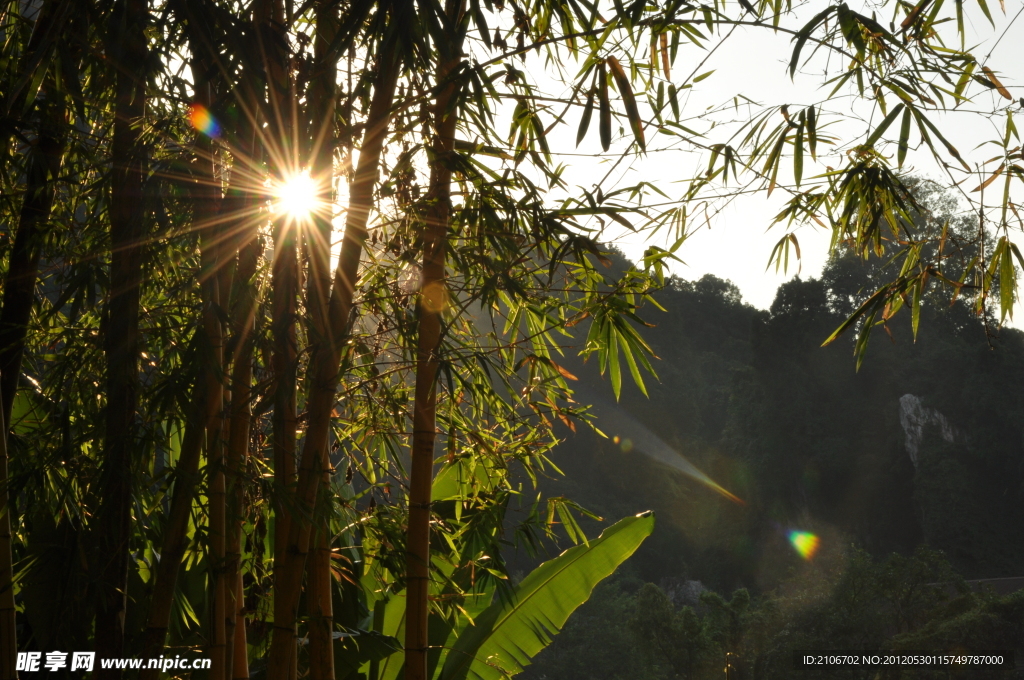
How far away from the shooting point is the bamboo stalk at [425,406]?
1.44m

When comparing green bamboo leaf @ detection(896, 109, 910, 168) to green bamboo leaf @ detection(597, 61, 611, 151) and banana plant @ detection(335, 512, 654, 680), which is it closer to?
green bamboo leaf @ detection(597, 61, 611, 151)

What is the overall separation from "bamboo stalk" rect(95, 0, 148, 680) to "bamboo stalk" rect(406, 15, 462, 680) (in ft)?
1.60

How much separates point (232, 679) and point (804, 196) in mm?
1485

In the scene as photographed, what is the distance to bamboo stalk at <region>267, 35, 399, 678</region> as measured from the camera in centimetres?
131

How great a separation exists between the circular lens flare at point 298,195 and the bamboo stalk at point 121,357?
0.26 meters

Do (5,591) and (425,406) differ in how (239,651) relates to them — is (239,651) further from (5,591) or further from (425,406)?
(425,406)

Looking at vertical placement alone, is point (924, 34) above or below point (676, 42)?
below

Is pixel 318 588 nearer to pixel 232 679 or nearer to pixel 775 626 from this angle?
pixel 232 679

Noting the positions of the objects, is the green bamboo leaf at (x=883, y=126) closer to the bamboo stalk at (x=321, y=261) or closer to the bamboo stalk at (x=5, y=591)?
the bamboo stalk at (x=321, y=261)

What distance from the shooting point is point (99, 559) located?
1.38m

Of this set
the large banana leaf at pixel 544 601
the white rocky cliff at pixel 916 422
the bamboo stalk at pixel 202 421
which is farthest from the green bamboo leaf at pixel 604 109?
the white rocky cliff at pixel 916 422

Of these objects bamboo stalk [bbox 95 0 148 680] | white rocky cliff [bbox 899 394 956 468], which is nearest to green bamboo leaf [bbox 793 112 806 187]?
bamboo stalk [bbox 95 0 148 680]

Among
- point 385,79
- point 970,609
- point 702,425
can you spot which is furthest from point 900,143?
point 702,425

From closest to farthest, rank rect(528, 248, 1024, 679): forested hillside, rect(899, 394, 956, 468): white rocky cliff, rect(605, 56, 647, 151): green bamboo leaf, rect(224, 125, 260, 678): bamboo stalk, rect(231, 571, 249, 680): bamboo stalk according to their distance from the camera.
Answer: rect(605, 56, 647, 151): green bamboo leaf, rect(224, 125, 260, 678): bamboo stalk, rect(231, 571, 249, 680): bamboo stalk, rect(528, 248, 1024, 679): forested hillside, rect(899, 394, 956, 468): white rocky cliff
